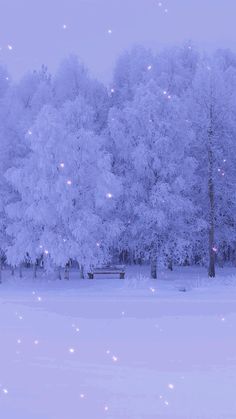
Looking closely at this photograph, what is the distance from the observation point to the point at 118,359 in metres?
11.8

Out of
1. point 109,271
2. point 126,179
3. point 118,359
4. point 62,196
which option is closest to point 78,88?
point 126,179

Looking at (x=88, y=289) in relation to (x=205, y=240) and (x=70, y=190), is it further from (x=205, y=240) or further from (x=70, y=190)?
(x=205, y=240)

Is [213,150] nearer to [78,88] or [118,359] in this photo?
[78,88]

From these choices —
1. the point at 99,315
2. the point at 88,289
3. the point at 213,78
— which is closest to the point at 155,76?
the point at 213,78

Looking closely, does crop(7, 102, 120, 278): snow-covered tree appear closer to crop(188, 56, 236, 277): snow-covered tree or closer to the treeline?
the treeline

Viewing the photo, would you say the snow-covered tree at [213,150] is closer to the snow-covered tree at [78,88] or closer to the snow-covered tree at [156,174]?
the snow-covered tree at [156,174]

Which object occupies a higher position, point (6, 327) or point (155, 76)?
point (155, 76)

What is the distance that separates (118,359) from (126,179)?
69.1 feet

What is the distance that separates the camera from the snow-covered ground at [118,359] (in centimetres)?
899

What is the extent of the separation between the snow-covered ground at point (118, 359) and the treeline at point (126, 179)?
8.33m

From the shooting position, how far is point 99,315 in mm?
17703

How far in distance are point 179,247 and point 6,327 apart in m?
16.5

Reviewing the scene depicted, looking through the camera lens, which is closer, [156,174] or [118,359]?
[118,359]

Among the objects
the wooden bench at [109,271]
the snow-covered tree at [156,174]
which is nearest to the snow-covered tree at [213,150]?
the snow-covered tree at [156,174]
